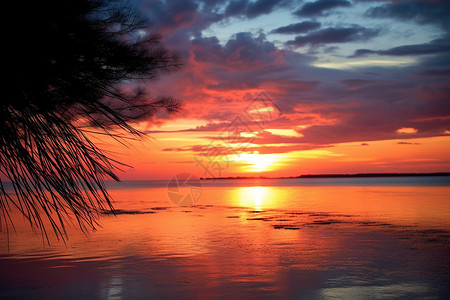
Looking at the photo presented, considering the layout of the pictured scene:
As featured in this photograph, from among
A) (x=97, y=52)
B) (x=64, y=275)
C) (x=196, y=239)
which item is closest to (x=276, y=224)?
(x=196, y=239)

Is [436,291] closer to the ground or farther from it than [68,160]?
closer to the ground

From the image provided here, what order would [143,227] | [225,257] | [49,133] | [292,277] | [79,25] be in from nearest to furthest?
[49,133], [79,25], [292,277], [225,257], [143,227]

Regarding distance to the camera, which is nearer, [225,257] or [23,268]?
[23,268]

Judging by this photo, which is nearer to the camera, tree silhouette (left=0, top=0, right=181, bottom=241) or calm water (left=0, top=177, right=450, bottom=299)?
tree silhouette (left=0, top=0, right=181, bottom=241)

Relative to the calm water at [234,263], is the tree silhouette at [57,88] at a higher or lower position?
higher

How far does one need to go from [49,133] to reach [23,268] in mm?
5251

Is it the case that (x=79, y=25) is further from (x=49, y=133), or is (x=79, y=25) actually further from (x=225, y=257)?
(x=225, y=257)

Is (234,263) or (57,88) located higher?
(57,88)

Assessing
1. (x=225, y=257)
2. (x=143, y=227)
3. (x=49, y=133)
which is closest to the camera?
(x=49, y=133)

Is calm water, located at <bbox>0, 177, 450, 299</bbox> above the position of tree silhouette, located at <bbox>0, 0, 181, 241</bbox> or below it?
below

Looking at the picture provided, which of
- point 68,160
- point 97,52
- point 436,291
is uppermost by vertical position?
point 97,52

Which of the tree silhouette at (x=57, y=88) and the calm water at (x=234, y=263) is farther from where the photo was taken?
the calm water at (x=234, y=263)

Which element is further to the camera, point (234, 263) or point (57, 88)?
point (234, 263)

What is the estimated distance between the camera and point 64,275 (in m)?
7.10
